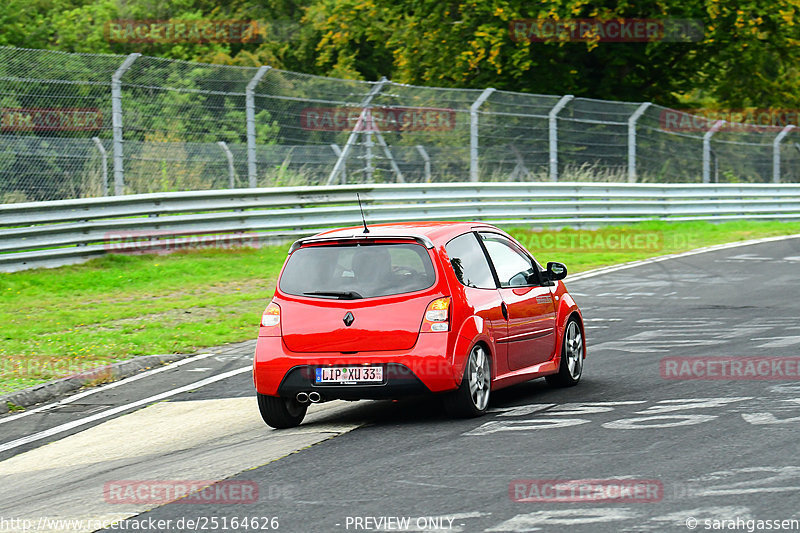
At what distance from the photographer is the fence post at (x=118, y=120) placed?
1833cm

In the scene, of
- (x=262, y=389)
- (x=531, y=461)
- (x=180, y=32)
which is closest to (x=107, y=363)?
(x=262, y=389)

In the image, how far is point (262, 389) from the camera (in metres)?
8.23

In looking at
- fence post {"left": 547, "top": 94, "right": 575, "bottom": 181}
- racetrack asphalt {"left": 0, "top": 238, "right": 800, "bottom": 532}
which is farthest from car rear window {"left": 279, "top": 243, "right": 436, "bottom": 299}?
fence post {"left": 547, "top": 94, "right": 575, "bottom": 181}

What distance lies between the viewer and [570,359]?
9.63 m

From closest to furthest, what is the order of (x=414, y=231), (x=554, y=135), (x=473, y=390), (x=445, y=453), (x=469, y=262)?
(x=445, y=453) → (x=473, y=390) → (x=414, y=231) → (x=469, y=262) → (x=554, y=135)

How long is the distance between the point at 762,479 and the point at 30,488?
168 inches

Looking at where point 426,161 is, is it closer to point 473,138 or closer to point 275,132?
point 473,138

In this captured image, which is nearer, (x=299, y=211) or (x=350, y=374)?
(x=350, y=374)

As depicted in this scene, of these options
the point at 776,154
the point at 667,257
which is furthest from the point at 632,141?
the point at 667,257

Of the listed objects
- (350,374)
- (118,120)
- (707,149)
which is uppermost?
(118,120)

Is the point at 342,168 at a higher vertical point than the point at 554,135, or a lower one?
lower

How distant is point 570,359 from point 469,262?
1512 millimetres

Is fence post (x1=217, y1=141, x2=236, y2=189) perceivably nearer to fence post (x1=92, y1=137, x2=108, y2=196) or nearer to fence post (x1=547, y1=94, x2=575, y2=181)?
fence post (x1=92, y1=137, x2=108, y2=196)

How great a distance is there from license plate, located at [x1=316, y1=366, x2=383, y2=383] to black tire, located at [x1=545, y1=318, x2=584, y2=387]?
211cm
